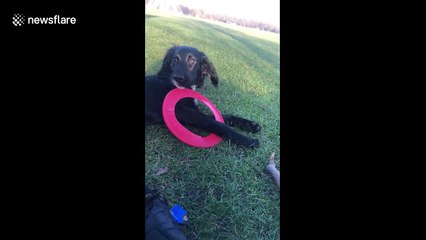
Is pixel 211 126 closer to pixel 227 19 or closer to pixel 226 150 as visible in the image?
pixel 226 150

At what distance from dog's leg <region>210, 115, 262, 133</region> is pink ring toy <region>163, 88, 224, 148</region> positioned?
0.04m

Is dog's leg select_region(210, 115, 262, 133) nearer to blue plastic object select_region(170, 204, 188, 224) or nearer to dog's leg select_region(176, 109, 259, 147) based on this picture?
dog's leg select_region(176, 109, 259, 147)

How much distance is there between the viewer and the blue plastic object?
1707 millimetres

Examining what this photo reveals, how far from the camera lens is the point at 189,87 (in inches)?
89.1

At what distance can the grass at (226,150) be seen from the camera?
5.76 ft

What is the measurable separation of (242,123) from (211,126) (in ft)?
0.60
